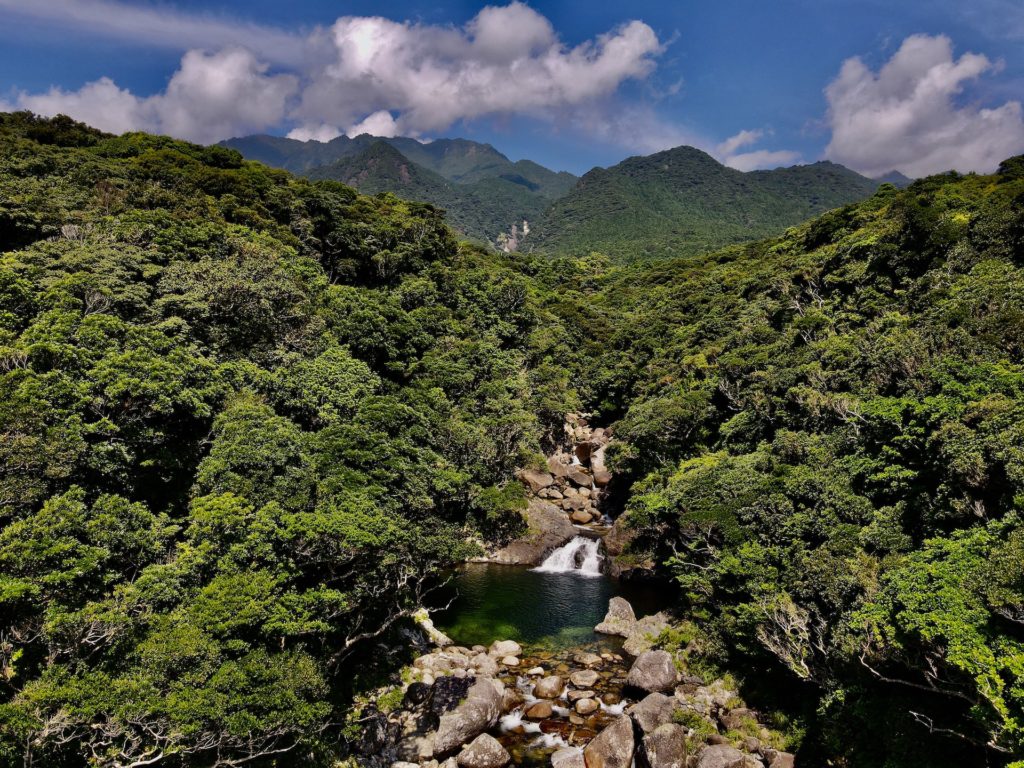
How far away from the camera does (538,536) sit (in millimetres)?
39906

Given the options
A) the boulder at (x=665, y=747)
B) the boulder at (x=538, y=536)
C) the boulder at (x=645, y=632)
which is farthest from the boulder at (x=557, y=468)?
the boulder at (x=665, y=747)

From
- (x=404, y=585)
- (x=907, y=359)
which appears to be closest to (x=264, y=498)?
(x=404, y=585)

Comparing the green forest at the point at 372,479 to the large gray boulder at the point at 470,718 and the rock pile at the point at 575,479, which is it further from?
the large gray boulder at the point at 470,718

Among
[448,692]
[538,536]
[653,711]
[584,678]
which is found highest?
[653,711]

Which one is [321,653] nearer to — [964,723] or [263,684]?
[263,684]

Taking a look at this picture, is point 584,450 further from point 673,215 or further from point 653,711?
point 673,215

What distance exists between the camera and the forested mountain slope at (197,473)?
11.8m

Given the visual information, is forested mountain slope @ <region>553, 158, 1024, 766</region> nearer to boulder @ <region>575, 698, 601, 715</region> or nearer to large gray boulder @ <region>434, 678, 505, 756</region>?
boulder @ <region>575, 698, 601, 715</region>

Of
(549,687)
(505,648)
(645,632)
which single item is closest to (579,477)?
(645,632)

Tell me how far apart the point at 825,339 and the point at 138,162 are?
59991 mm

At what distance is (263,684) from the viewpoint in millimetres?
13289

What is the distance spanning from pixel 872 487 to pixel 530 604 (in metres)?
19.9

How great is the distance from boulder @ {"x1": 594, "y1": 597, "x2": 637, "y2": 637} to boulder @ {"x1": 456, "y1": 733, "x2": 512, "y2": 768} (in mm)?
10438

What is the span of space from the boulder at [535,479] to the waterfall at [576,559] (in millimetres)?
7533
